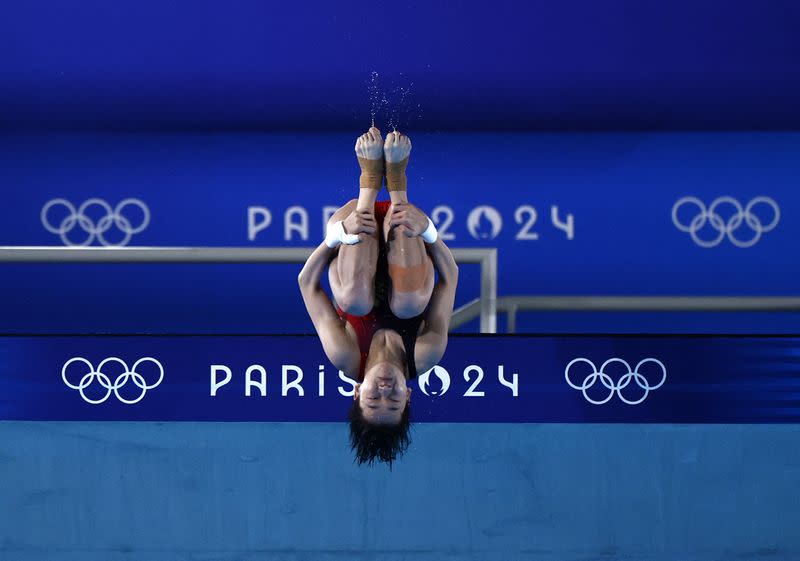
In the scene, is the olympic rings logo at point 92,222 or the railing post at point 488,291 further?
the olympic rings logo at point 92,222

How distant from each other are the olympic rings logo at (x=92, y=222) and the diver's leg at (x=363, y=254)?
337 centimetres

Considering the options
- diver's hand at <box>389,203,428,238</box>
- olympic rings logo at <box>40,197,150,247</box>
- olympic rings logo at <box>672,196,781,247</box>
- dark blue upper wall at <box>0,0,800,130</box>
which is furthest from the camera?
olympic rings logo at <box>672,196,781,247</box>

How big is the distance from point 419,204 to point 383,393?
10.5 feet

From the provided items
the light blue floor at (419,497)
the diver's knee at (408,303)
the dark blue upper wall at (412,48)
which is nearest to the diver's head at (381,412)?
the diver's knee at (408,303)

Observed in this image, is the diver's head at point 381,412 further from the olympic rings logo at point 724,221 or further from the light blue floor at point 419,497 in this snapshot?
the olympic rings logo at point 724,221

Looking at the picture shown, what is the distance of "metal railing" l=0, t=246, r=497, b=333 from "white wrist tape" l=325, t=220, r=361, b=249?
1262mm

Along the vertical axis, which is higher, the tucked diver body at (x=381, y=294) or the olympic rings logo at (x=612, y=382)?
the tucked diver body at (x=381, y=294)

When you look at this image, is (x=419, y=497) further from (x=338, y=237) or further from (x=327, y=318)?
(x=338, y=237)

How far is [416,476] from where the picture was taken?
17.7 feet

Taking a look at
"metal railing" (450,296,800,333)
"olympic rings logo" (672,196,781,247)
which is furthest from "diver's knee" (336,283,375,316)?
"olympic rings logo" (672,196,781,247)

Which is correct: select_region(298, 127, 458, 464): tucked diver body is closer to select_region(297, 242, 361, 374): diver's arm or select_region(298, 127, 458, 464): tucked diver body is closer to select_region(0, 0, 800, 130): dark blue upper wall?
select_region(297, 242, 361, 374): diver's arm

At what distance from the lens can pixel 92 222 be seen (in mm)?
7191

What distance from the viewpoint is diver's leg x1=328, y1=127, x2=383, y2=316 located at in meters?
4.09

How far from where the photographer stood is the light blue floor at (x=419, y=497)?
17.6 ft
